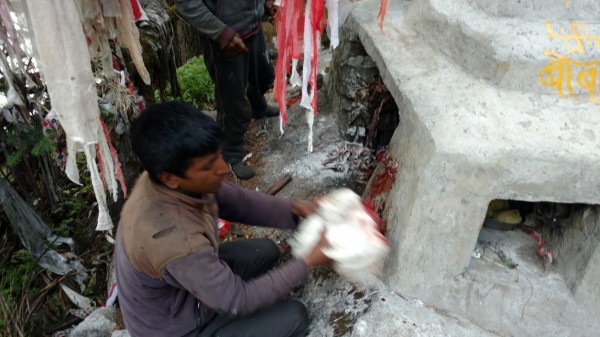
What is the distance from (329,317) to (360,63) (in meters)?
2.08

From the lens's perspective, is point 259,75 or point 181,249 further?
point 259,75

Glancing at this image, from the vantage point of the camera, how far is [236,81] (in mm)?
3324

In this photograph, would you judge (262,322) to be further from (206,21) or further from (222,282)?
(206,21)

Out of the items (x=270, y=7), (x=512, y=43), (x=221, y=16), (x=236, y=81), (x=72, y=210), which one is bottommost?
(x=72, y=210)

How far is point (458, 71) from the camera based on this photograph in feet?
7.79

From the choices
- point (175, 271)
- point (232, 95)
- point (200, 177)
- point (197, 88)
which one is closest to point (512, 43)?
point (200, 177)

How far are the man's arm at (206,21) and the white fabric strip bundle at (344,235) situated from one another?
1.45 metres

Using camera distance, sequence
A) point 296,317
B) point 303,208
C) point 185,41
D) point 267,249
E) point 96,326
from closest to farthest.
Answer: point 296,317 < point 303,208 < point 267,249 < point 96,326 < point 185,41

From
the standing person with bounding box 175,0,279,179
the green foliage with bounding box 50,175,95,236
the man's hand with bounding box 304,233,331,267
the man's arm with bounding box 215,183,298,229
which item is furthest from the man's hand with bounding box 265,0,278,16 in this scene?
the man's hand with bounding box 304,233,331,267

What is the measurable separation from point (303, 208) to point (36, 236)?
202 cm

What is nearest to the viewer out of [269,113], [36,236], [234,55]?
[36,236]

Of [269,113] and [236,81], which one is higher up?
[236,81]

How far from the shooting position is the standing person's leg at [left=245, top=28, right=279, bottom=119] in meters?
3.57

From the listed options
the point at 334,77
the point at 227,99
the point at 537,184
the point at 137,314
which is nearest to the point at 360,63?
the point at 334,77
